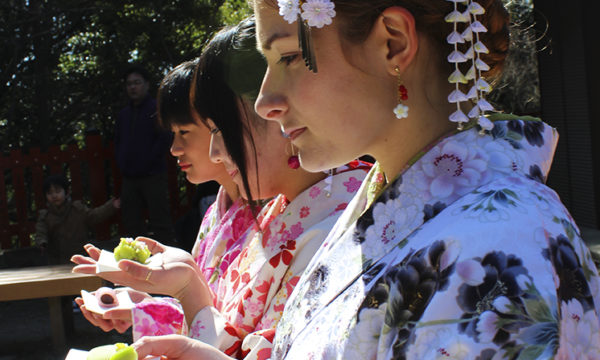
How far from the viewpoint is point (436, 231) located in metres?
0.93

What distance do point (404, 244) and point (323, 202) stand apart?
945 millimetres

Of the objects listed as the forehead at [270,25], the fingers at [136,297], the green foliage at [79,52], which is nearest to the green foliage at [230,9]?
the green foliage at [79,52]

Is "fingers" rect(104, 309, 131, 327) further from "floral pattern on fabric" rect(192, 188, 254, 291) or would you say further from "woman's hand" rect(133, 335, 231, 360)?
"woman's hand" rect(133, 335, 231, 360)

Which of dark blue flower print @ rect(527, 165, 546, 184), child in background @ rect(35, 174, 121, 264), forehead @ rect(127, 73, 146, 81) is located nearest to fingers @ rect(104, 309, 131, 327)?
dark blue flower print @ rect(527, 165, 546, 184)

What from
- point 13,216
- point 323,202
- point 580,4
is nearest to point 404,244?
point 323,202

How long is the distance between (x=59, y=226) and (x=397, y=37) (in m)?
6.12

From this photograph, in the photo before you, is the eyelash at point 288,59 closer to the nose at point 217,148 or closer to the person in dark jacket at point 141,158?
the nose at point 217,148

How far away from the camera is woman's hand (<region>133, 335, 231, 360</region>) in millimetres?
Answer: 1577

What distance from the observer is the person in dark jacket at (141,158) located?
22.9ft

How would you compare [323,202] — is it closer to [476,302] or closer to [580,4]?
[476,302]

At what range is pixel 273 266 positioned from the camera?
186 centimetres

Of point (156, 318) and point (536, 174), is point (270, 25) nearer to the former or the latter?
point (536, 174)

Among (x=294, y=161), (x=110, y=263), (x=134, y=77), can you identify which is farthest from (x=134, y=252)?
(x=134, y=77)

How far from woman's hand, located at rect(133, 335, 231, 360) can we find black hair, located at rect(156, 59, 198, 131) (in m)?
1.18
